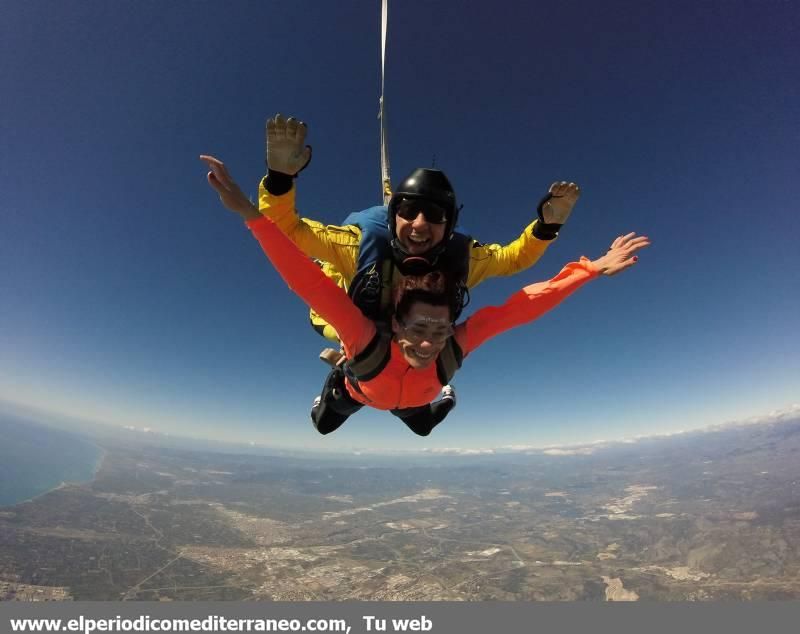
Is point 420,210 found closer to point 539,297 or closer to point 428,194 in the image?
point 428,194

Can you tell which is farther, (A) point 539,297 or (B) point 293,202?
(A) point 539,297

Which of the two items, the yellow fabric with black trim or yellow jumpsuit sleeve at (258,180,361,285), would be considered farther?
yellow jumpsuit sleeve at (258,180,361,285)

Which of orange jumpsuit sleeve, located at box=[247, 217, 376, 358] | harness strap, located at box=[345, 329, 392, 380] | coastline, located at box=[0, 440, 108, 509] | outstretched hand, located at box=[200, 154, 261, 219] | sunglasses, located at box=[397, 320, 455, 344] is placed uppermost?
outstretched hand, located at box=[200, 154, 261, 219]

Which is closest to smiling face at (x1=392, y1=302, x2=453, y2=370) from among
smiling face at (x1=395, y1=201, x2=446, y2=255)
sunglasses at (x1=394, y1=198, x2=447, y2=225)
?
smiling face at (x1=395, y1=201, x2=446, y2=255)

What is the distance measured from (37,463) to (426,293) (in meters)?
182

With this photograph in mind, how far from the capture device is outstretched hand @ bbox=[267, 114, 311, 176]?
1692 millimetres

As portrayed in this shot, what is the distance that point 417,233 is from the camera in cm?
219

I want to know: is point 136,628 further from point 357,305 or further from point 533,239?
point 533,239

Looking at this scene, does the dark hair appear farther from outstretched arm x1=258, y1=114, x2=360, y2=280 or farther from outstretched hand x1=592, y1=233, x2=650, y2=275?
outstretched hand x1=592, y1=233, x2=650, y2=275

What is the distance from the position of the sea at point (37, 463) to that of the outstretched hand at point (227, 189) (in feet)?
380

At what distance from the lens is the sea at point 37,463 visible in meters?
92.2

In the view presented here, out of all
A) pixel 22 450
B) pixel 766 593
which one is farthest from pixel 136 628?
pixel 22 450

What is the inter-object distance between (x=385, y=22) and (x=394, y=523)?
316 feet

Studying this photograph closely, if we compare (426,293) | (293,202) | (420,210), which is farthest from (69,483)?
(420,210)
